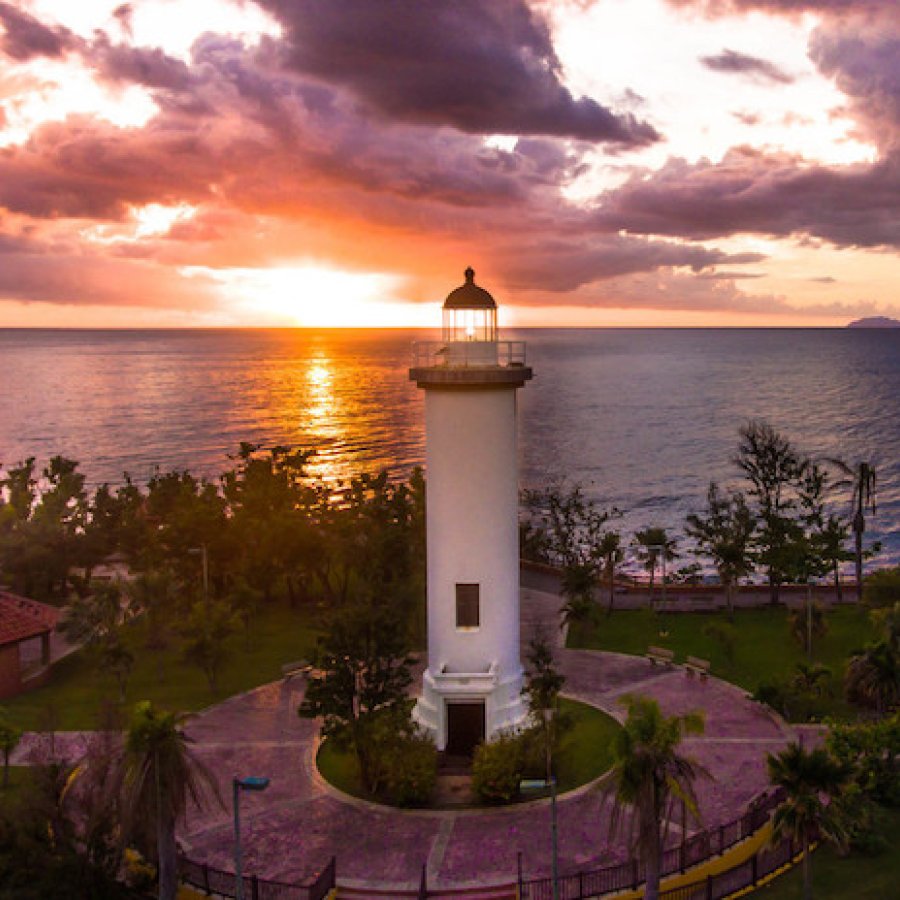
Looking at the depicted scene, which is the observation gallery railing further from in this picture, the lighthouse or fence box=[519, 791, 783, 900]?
the lighthouse

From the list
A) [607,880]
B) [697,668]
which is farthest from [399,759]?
[697,668]

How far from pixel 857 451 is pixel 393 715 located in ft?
363

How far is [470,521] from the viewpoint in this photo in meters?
27.0

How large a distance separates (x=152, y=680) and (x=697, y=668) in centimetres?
2174

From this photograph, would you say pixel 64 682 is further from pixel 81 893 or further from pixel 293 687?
pixel 81 893

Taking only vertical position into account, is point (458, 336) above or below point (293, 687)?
above

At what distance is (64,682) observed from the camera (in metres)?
35.9

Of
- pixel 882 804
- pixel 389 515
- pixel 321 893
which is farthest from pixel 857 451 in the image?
pixel 321 893

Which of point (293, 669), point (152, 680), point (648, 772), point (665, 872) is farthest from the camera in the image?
point (152, 680)

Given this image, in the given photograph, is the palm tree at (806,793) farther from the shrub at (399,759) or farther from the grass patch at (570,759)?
the shrub at (399,759)

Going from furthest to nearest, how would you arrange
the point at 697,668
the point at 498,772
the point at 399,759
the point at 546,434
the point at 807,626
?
1. the point at 546,434
2. the point at 807,626
3. the point at 697,668
4. the point at 399,759
5. the point at 498,772

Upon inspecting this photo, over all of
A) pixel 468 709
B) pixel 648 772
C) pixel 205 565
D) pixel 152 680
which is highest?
pixel 648 772

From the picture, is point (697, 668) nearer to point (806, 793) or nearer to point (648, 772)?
point (806, 793)

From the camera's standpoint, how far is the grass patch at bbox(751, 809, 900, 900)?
1972 cm
